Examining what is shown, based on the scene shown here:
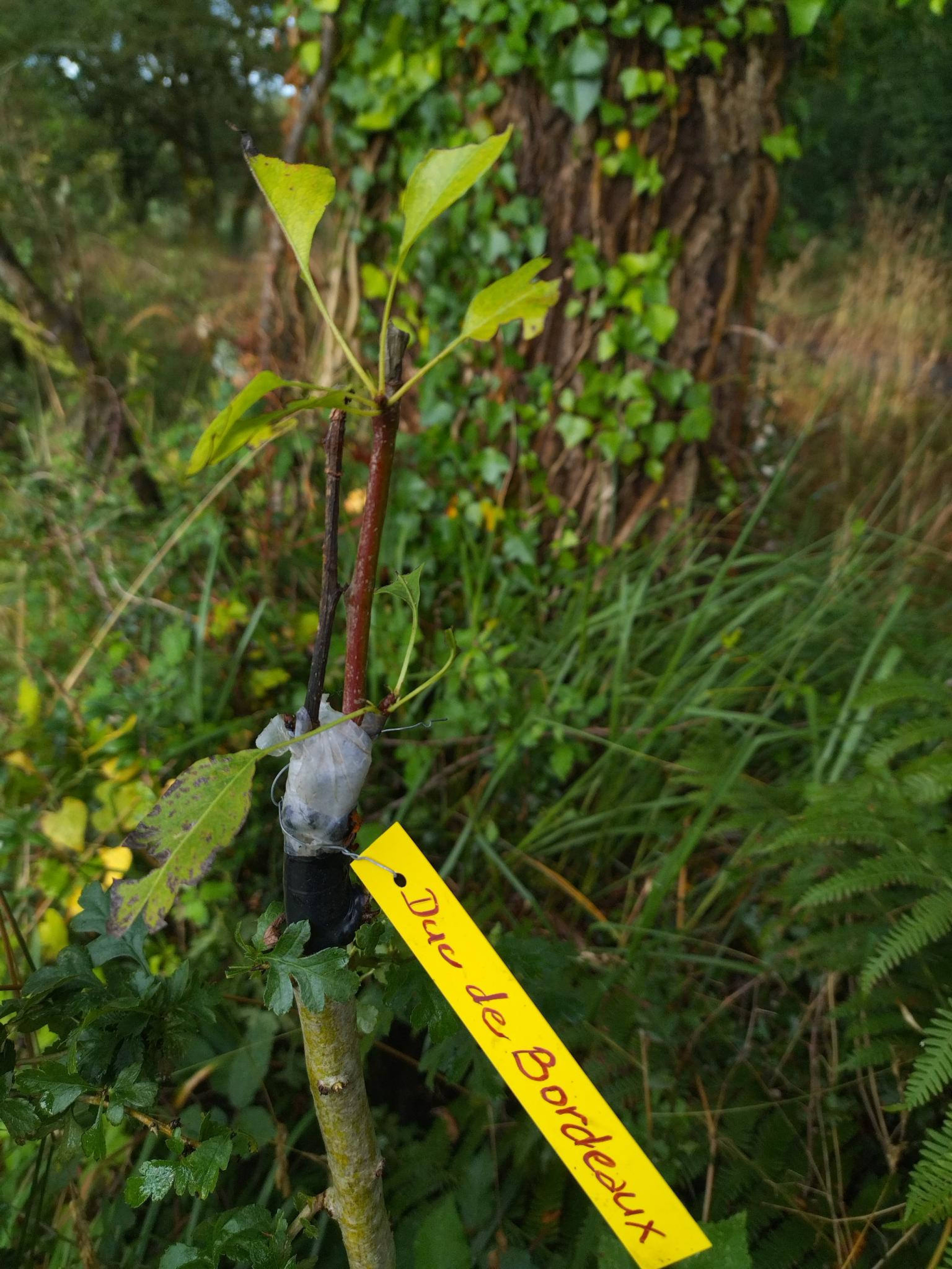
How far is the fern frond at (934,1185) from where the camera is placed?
2.07 feet

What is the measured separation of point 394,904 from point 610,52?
188 centimetres

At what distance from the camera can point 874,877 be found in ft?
2.96

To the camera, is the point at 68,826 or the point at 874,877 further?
the point at 68,826

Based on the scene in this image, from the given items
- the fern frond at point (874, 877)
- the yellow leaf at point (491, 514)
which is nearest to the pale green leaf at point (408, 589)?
the fern frond at point (874, 877)

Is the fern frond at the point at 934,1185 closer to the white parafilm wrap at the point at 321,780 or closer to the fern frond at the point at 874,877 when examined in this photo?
the fern frond at the point at 874,877

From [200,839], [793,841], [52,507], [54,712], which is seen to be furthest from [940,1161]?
[52,507]

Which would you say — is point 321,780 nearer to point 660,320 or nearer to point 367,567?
point 367,567

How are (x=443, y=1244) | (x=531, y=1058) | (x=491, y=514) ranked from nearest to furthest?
(x=531, y=1058) < (x=443, y=1244) < (x=491, y=514)

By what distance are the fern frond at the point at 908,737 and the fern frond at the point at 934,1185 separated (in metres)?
0.55

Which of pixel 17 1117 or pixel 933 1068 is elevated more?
pixel 17 1117

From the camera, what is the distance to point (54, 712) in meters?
1.53

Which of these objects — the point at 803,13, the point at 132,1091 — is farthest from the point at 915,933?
the point at 803,13

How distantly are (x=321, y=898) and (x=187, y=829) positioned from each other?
0.36 ft

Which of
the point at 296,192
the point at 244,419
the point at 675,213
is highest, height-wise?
the point at 675,213
